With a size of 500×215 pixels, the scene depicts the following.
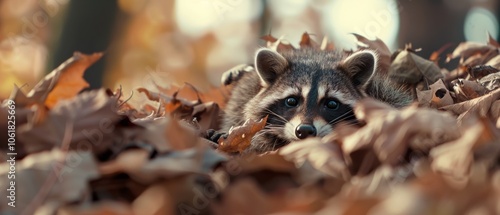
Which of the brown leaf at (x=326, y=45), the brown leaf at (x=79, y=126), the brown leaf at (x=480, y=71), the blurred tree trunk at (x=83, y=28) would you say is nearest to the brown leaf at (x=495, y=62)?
the brown leaf at (x=480, y=71)

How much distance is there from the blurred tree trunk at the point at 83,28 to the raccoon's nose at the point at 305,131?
6.48m

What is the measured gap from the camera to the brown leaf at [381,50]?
16.7ft

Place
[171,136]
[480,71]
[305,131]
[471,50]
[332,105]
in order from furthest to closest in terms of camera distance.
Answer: [471,50], [332,105], [480,71], [305,131], [171,136]

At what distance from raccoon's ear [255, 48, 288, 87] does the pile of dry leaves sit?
2.39 metres

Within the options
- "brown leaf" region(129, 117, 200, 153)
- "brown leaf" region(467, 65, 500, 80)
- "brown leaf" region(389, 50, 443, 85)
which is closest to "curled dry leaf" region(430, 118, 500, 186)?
"brown leaf" region(129, 117, 200, 153)

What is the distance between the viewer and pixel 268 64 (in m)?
5.05

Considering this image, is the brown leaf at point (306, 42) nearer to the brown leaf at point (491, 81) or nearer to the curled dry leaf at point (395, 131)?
the brown leaf at point (491, 81)

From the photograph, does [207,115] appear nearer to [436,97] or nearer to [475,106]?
[436,97]

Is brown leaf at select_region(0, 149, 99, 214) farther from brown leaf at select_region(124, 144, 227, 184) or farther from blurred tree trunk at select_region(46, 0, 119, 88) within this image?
blurred tree trunk at select_region(46, 0, 119, 88)

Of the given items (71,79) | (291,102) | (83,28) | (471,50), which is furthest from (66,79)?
(83,28)

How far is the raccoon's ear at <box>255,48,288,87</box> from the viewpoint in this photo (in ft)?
16.4

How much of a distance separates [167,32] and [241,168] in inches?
796

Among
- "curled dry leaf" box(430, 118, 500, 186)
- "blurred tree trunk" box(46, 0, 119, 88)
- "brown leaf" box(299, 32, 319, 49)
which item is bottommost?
"curled dry leaf" box(430, 118, 500, 186)

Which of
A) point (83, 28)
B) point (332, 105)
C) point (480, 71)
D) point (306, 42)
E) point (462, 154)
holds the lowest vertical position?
point (462, 154)
